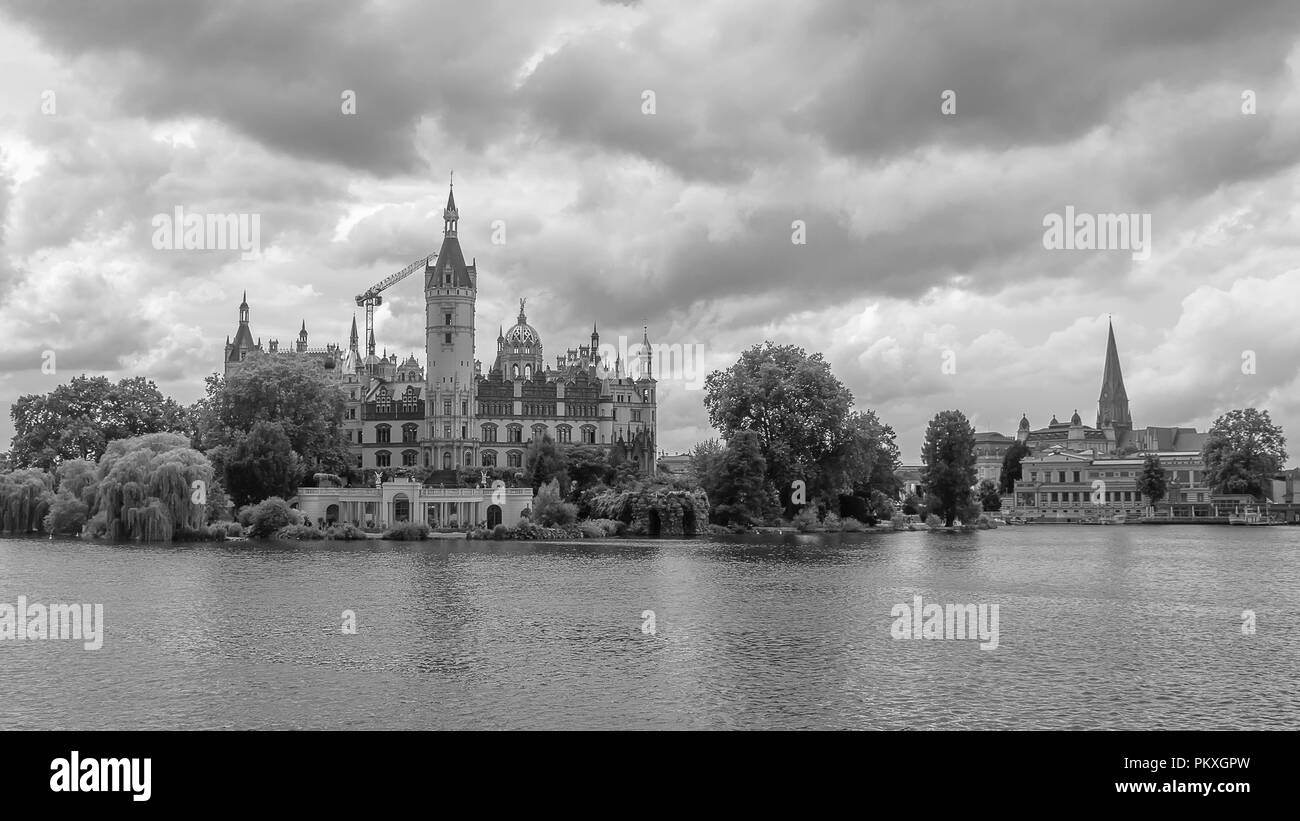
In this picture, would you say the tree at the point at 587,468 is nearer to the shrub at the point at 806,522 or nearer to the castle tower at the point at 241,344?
the shrub at the point at 806,522

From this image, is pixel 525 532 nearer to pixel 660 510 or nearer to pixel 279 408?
pixel 660 510

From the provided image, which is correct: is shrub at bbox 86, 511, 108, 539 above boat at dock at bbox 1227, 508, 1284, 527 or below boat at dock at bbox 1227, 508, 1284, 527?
above

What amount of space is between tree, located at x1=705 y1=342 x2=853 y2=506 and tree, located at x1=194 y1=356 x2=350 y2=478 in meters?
31.9

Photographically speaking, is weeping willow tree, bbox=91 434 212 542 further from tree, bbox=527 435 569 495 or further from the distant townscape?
tree, bbox=527 435 569 495

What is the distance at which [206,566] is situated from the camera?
173ft

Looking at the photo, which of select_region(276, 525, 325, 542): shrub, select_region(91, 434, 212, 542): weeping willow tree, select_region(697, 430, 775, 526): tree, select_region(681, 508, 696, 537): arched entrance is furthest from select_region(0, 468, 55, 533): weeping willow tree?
select_region(697, 430, 775, 526): tree

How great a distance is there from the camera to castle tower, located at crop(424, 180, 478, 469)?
129625 millimetres

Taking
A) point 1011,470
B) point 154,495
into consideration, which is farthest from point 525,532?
point 1011,470

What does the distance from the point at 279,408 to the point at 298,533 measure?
14305 millimetres

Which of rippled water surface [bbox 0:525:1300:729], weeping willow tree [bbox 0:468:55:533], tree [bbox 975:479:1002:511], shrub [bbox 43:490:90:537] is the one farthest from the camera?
tree [bbox 975:479:1002:511]

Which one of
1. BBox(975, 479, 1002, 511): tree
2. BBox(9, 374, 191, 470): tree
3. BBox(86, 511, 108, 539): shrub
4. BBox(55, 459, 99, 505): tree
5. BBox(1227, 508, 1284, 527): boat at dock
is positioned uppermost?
BBox(9, 374, 191, 470): tree

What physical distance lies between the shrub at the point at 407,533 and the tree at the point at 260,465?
33.7 feet

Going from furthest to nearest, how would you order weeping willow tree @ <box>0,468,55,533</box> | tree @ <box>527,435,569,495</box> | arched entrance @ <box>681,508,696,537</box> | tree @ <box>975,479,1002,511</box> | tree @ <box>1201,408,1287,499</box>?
1. tree @ <box>975,479,1002,511</box>
2. tree @ <box>1201,408,1287,499</box>
3. tree @ <box>527,435,569,495</box>
4. arched entrance @ <box>681,508,696,537</box>
5. weeping willow tree @ <box>0,468,55,533</box>
